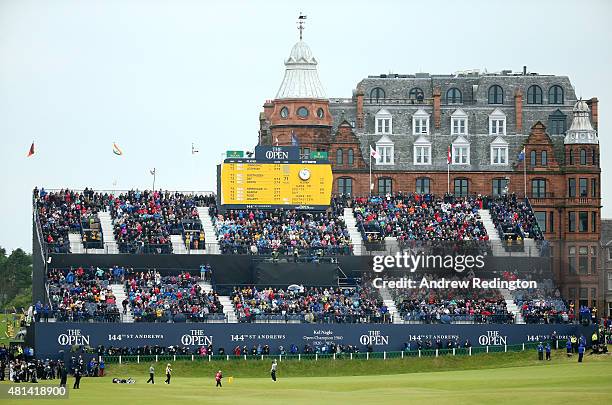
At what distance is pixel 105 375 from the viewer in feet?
408

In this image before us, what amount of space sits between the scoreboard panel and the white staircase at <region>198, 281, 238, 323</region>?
31.4 ft

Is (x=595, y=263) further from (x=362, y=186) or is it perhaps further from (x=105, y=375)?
(x=105, y=375)

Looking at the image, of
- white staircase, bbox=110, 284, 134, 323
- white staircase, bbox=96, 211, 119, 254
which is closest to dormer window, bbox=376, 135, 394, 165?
white staircase, bbox=96, 211, 119, 254

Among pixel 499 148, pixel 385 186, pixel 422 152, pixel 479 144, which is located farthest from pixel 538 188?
pixel 385 186

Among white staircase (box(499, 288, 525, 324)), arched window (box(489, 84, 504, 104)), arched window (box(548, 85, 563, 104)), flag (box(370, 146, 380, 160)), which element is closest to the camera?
white staircase (box(499, 288, 525, 324))

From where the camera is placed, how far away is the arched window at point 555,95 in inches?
6476

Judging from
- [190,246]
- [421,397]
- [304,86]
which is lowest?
[421,397]

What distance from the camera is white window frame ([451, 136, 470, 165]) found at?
162250 mm

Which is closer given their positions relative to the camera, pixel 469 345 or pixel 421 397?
pixel 421 397

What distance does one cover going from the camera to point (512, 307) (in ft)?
454

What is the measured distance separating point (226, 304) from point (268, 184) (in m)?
13.5

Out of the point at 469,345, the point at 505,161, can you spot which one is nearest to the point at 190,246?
the point at 469,345

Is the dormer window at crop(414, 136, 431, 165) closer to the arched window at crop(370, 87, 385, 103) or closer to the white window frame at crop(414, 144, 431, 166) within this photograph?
the white window frame at crop(414, 144, 431, 166)

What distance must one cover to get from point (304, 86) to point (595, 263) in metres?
28.0
